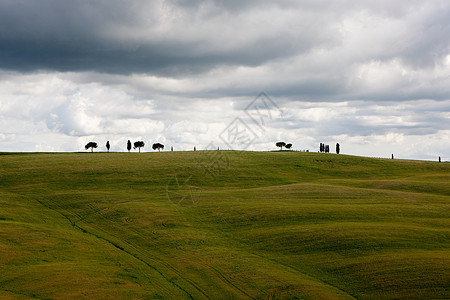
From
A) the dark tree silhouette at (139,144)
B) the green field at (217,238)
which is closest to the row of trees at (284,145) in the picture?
the dark tree silhouette at (139,144)

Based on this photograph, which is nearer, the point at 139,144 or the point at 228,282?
the point at 228,282

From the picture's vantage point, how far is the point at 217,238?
32219 mm

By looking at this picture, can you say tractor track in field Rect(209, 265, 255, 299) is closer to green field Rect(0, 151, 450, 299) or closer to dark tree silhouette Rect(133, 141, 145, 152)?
green field Rect(0, 151, 450, 299)

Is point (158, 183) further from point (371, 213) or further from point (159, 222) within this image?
A: point (371, 213)

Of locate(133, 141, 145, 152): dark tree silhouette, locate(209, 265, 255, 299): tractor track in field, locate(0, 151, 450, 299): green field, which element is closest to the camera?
locate(209, 265, 255, 299): tractor track in field

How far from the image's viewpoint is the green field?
22969 millimetres

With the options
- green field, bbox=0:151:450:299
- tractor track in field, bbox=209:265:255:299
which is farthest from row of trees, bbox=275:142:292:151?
tractor track in field, bbox=209:265:255:299

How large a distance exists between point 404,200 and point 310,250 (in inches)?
701

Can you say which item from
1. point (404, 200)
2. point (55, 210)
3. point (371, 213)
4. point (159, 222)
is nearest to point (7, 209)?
point (55, 210)

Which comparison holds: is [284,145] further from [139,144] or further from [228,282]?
[228,282]

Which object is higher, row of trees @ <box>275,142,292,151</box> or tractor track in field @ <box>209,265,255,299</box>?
row of trees @ <box>275,142,292,151</box>

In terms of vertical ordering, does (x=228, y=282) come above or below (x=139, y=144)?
below

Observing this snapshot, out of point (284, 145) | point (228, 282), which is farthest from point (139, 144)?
point (228, 282)

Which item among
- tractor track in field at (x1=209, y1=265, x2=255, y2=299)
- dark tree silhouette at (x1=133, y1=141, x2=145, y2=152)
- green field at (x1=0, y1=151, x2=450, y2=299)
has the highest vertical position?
dark tree silhouette at (x1=133, y1=141, x2=145, y2=152)
